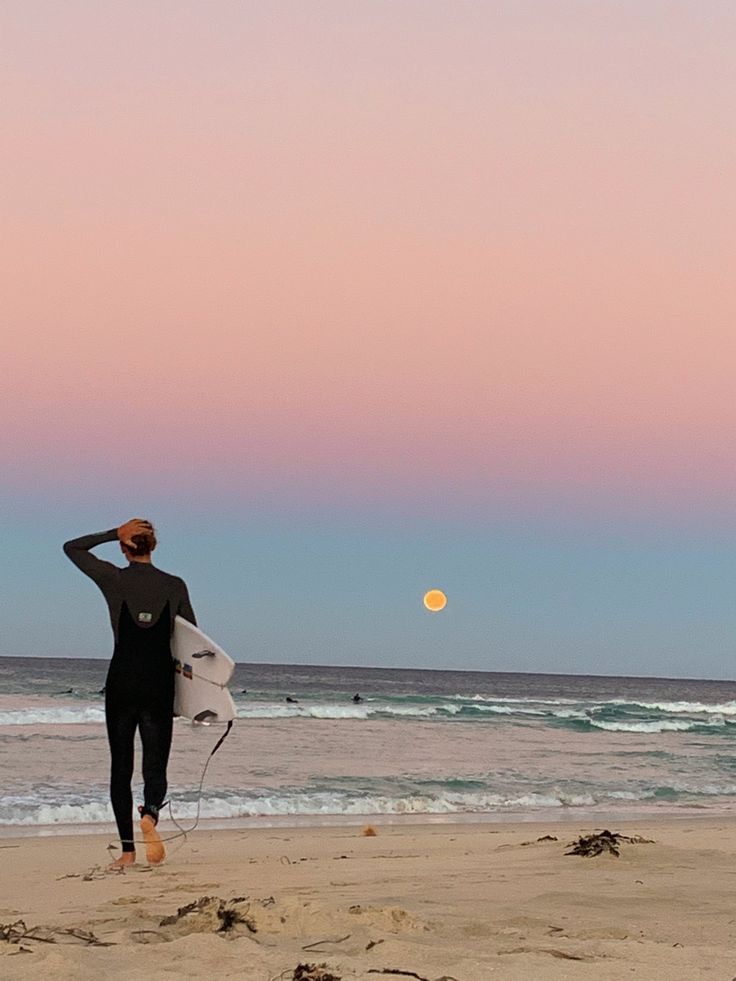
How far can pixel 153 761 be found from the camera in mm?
6199

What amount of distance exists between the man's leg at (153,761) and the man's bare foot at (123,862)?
11 centimetres

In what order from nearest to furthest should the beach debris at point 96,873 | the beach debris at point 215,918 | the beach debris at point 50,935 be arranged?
the beach debris at point 50,935
the beach debris at point 215,918
the beach debris at point 96,873

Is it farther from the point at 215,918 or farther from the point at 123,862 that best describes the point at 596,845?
the point at 215,918

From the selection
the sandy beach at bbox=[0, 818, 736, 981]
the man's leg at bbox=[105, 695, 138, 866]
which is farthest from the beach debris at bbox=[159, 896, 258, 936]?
the man's leg at bbox=[105, 695, 138, 866]

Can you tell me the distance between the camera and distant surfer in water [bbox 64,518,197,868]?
6.14 metres

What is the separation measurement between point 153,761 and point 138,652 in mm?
612

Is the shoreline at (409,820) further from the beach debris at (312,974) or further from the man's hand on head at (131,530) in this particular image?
the beach debris at (312,974)

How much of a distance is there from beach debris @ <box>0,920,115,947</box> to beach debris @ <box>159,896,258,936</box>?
1.00 feet

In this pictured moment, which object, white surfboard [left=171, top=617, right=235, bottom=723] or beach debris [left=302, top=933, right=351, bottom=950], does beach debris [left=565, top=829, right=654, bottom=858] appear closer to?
white surfboard [left=171, top=617, right=235, bottom=723]

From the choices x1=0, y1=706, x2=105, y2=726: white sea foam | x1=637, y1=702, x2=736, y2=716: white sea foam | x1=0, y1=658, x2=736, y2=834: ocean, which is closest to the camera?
x1=0, y1=658, x2=736, y2=834: ocean

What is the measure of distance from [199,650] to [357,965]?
2958 millimetres

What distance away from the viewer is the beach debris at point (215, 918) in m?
4.07

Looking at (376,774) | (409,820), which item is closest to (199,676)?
(409,820)

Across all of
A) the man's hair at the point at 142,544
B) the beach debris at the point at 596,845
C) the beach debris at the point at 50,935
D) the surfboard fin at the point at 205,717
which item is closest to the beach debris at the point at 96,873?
the surfboard fin at the point at 205,717
